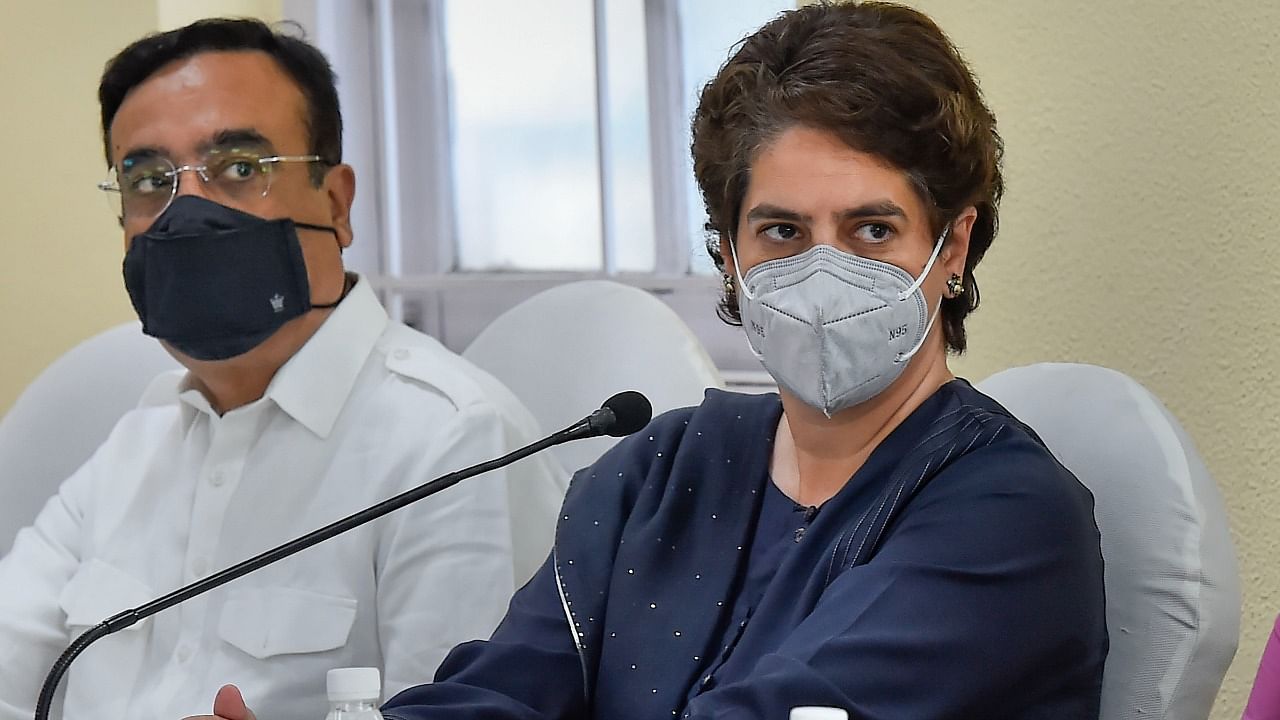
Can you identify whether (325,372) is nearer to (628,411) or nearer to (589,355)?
(589,355)

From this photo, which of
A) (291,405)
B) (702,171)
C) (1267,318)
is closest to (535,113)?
(291,405)

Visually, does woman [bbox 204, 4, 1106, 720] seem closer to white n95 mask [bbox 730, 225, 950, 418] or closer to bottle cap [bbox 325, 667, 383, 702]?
white n95 mask [bbox 730, 225, 950, 418]

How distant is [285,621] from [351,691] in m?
0.57

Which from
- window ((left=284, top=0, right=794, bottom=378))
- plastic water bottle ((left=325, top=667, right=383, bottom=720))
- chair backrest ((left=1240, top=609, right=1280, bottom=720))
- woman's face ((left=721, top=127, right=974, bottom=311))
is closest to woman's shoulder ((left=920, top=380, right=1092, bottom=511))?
woman's face ((left=721, top=127, right=974, bottom=311))

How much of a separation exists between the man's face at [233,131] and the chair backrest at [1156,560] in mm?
894

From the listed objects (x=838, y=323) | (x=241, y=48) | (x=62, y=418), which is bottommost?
(x=62, y=418)

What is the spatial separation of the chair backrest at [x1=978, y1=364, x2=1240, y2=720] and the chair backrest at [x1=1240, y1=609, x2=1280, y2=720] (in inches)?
6.8

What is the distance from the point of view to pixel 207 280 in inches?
62.4

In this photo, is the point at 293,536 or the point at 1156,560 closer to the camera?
the point at 1156,560

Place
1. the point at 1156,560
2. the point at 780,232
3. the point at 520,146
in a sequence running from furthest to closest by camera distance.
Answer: the point at 520,146 < the point at 780,232 < the point at 1156,560

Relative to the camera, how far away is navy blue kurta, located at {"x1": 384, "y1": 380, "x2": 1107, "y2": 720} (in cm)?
105

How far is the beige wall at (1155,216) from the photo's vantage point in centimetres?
135

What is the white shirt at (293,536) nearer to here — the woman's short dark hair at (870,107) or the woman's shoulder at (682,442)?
the woman's shoulder at (682,442)

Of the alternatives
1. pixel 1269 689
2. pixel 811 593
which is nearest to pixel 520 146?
pixel 811 593
